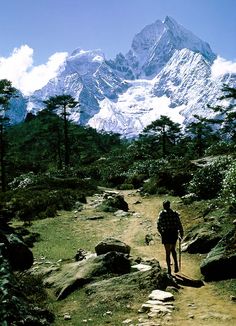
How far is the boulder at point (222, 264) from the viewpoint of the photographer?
521 inches

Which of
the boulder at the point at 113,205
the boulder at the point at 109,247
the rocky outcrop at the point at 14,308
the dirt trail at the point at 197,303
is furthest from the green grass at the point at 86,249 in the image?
the boulder at the point at 109,247

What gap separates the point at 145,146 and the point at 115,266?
63187 millimetres

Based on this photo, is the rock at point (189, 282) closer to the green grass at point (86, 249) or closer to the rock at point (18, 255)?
the green grass at point (86, 249)

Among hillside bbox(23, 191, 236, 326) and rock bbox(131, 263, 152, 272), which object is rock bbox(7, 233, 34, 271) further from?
rock bbox(131, 263, 152, 272)

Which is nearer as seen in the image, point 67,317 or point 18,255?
point 67,317

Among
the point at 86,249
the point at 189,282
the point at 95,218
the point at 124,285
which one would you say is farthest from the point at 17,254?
the point at 95,218

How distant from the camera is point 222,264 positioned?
43.8 feet

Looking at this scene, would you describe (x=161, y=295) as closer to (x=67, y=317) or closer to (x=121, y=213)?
(x=67, y=317)

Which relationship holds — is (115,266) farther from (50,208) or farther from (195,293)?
(50,208)

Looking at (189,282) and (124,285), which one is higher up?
(124,285)

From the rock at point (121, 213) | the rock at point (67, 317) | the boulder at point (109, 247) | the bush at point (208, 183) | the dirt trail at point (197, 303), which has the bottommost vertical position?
the rock at point (67, 317)

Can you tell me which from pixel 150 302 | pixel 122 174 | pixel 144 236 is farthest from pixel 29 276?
pixel 122 174

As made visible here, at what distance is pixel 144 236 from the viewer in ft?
69.3

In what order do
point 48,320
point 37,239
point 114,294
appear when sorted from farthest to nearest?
point 37,239 < point 114,294 < point 48,320
